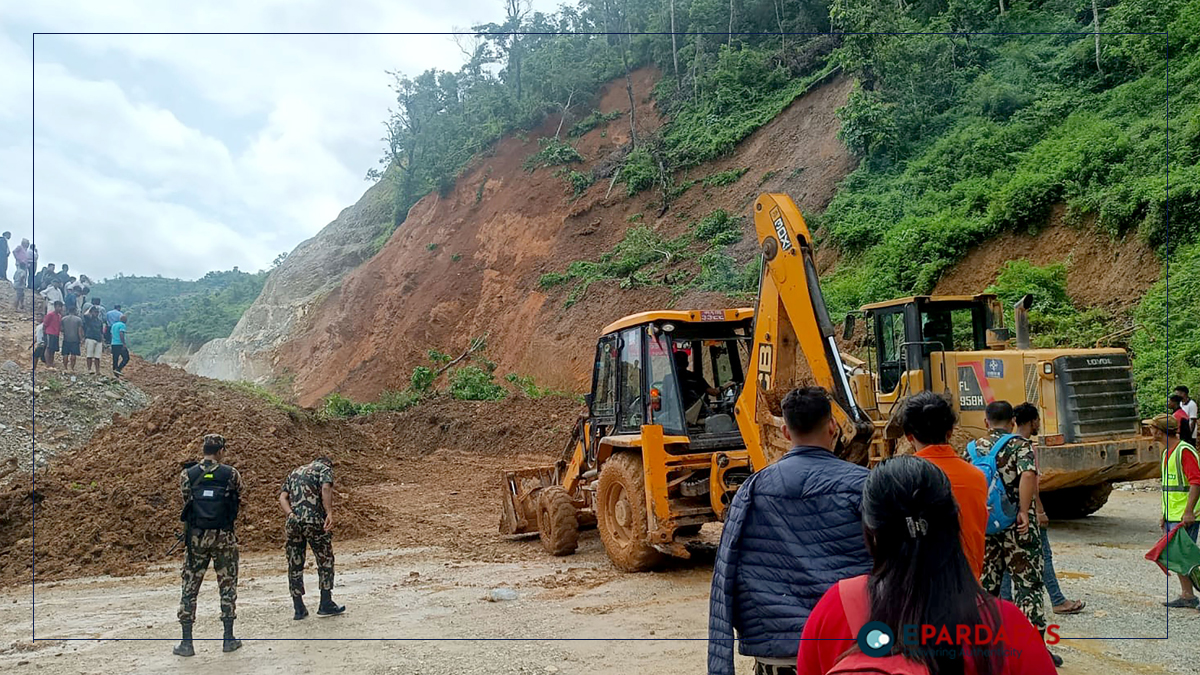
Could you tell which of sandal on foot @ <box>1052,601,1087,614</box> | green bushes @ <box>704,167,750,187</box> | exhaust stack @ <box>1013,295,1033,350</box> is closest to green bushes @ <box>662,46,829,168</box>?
green bushes @ <box>704,167,750,187</box>

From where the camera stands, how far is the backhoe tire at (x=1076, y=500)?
1010 cm

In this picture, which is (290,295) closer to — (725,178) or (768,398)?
(725,178)

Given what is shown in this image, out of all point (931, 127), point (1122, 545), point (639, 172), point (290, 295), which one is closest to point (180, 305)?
point (290, 295)

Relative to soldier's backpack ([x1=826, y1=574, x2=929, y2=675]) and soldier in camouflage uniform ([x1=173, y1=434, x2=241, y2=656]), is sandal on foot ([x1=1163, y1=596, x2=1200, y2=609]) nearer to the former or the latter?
soldier's backpack ([x1=826, y1=574, x2=929, y2=675])

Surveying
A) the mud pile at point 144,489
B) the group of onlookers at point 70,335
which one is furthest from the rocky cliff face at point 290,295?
the mud pile at point 144,489

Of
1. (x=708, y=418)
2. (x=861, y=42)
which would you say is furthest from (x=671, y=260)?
(x=708, y=418)

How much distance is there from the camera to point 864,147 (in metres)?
27.3

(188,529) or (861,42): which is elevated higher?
(861,42)

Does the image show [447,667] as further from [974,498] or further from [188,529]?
[974,498]

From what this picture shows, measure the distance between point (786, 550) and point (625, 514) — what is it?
561 centimetres

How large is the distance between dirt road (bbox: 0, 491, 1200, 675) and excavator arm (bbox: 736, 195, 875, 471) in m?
1.66

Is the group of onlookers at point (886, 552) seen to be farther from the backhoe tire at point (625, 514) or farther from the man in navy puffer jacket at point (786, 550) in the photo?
the backhoe tire at point (625, 514)

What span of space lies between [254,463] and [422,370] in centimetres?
1634

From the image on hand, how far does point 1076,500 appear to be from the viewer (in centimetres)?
1023
